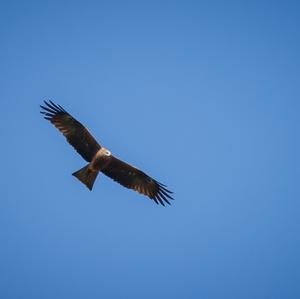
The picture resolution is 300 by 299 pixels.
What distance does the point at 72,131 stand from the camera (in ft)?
29.1

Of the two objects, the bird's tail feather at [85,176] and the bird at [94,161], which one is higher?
the bird at [94,161]

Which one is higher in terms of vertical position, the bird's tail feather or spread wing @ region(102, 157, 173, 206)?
spread wing @ region(102, 157, 173, 206)

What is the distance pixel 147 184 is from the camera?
9.35 metres

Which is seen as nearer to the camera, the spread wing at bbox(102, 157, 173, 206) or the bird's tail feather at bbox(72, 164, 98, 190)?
the bird's tail feather at bbox(72, 164, 98, 190)

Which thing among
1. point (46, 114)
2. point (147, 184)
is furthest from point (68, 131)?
point (147, 184)

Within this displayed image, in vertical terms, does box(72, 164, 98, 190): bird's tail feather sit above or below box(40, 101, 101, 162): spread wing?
below

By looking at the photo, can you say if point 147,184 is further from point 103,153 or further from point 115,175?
point 103,153

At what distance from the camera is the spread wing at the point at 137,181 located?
9141 millimetres

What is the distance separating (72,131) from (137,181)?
197 centimetres

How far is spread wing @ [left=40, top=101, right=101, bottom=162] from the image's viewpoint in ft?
28.8

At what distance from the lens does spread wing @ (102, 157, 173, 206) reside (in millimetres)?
9141

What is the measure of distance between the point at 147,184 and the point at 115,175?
2.66 ft

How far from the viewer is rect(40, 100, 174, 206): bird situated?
8.56 metres

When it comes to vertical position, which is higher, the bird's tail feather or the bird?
the bird
